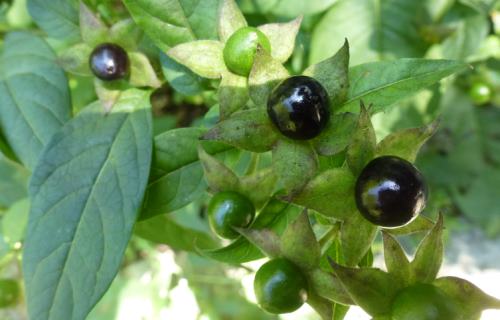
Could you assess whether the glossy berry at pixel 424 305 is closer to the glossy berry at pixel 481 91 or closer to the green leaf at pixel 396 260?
the green leaf at pixel 396 260

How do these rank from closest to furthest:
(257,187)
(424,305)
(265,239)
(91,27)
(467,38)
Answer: (424,305) < (265,239) < (257,187) < (91,27) < (467,38)

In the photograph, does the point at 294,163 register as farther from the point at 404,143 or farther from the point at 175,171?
the point at 175,171

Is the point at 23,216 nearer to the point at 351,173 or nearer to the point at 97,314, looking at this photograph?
the point at 97,314

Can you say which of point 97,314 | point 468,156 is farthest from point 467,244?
point 97,314

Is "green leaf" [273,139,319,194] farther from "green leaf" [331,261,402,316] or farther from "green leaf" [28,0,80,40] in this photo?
"green leaf" [28,0,80,40]

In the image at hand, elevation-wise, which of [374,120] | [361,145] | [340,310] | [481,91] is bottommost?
[481,91]

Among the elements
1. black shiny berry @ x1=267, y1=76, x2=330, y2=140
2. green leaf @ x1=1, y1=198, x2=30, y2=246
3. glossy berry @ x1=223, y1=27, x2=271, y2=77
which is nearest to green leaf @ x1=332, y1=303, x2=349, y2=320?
black shiny berry @ x1=267, y1=76, x2=330, y2=140

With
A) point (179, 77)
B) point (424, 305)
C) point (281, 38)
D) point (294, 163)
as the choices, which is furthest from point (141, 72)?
point (424, 305)
